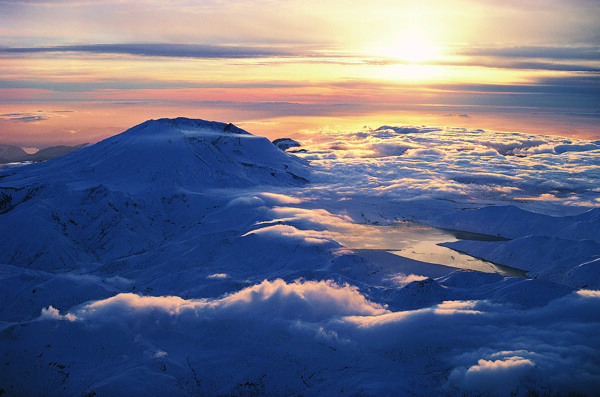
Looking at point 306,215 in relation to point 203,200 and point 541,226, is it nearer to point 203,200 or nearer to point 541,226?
point 203,200

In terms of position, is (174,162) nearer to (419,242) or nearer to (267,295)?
(419,242)

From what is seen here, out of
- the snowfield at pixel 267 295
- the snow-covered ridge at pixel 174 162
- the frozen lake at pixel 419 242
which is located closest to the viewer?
the snowfield at pixel 267 295

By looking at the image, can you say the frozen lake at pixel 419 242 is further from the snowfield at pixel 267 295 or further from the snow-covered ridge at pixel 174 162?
the snow-covered ridge at pixel 174 162

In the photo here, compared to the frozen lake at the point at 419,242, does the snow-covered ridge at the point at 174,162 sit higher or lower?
higher

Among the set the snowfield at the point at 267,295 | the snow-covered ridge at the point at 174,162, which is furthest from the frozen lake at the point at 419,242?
the snow-covered ridge at the point at 174,162

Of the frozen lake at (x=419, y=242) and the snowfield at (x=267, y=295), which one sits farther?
the frozen lake at (x=419, y=242)

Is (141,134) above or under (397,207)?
above

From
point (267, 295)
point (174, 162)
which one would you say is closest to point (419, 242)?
point (267, 295)

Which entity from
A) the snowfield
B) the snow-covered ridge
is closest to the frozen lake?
the snowfield

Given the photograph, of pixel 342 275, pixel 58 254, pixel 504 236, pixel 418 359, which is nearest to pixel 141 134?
pixel 58 254

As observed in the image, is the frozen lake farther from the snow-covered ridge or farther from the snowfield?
the snow-covered ridge
